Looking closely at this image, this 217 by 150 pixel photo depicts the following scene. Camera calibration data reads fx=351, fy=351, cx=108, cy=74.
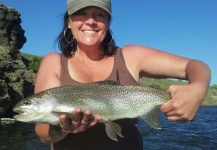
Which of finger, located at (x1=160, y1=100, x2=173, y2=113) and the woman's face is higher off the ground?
the woman's face

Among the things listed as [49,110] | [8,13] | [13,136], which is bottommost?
[13,136]

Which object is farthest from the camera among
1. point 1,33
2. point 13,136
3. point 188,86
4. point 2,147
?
point 1,33

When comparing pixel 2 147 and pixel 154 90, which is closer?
pixel 154 90

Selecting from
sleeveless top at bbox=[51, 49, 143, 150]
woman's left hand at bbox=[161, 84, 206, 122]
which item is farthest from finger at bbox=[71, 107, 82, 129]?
woman's left hand at bbox=[161, 84, 206, 122]

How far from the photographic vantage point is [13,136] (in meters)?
24.1

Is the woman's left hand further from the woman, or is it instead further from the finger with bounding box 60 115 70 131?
the finger with bounding box 60 115 70 131

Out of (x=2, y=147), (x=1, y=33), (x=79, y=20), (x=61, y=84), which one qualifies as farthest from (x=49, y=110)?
(x=1, y=33)

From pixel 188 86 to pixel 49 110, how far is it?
5.11ft

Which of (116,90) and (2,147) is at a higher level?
(116,90)

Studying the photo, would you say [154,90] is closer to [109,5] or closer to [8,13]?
[109,5]

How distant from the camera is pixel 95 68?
416 cm

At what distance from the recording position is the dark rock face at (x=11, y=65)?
116ft

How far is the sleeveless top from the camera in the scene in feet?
12.4

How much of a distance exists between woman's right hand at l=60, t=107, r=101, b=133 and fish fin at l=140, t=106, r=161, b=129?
62cm
